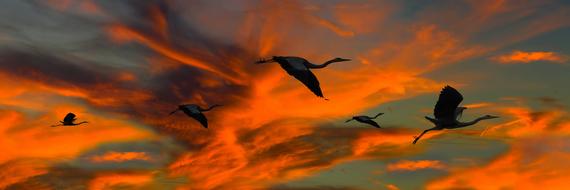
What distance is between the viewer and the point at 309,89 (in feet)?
124

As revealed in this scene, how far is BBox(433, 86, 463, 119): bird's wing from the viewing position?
114 feet

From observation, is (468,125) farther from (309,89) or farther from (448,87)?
(309,89)

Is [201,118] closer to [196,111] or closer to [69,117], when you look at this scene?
[196,111]

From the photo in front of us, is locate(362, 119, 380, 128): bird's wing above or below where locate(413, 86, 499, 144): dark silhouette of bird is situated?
above

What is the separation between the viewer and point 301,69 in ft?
122

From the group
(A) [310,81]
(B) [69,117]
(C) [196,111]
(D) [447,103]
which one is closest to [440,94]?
(D) [447,103]

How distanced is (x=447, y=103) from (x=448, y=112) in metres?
1.39

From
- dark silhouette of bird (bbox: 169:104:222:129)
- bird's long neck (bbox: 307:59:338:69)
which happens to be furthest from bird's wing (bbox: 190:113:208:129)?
bird's long neck (bbox: 307:59:338:69)

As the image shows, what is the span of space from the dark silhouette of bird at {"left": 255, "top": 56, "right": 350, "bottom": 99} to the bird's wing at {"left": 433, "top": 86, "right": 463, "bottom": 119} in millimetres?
5642

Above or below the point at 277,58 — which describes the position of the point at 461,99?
below

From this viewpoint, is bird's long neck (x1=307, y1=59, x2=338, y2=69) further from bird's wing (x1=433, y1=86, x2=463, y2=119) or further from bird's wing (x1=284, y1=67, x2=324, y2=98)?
bird's wing (x1=433, y1=86, x2=463, y2=119)

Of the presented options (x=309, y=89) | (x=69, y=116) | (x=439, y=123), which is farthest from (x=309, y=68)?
(x=69, y=116)

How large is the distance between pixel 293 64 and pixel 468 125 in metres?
9.85

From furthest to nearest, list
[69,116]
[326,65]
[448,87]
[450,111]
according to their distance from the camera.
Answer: [69,116] < [326,65] < [450,111] < [448,87]
